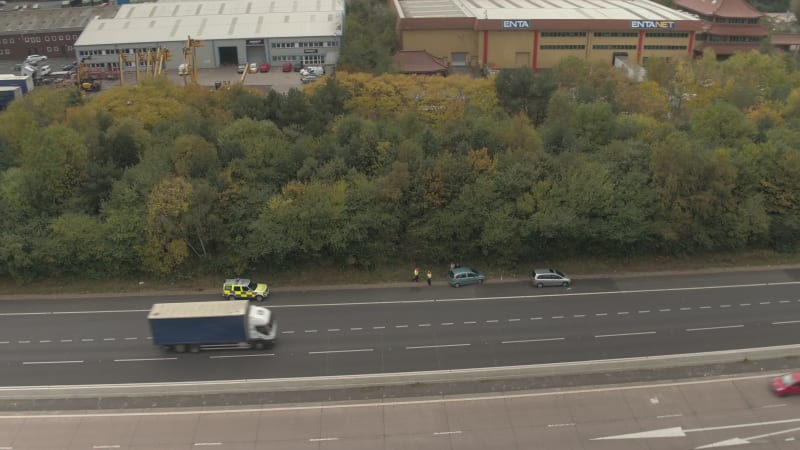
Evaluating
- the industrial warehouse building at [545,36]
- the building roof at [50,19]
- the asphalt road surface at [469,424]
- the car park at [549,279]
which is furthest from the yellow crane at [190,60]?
the asphalt road surface at [469,424]

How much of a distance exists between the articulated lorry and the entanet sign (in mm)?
53895

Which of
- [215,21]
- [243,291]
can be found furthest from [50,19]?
[243,291]

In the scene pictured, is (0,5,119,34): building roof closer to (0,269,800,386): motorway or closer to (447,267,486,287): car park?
(0,269,800,386): motorway

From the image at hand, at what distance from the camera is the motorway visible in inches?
1100

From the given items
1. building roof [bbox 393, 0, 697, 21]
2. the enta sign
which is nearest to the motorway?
the enta sign

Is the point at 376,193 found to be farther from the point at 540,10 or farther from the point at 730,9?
the point at 730,9

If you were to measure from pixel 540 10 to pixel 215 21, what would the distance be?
130 ft

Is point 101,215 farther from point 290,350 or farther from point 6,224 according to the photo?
point 290,350

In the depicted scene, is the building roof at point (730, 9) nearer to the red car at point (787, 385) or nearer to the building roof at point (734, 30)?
the building roof at point (734, 30)

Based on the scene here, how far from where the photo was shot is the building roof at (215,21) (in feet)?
241

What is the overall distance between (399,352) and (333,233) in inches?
342

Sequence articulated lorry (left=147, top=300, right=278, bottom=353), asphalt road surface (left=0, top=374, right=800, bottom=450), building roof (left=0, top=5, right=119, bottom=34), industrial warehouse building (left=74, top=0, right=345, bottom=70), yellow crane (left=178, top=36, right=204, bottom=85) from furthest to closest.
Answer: building roof (left=0, top=5, right=119, bottom=34), industrial warehouse building (left=74, top=0, right=345, bottom=70), yellow crane (left=178, top=36, right=204, bottom=85), articulated lorry (left=147, top=300, right=278, bottom=353), asphalt road surface (left=0, top=374, right=800, bottom=450)

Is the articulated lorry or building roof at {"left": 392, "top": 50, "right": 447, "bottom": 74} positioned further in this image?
building roof at {"left": 392, "top": 50, "right": 447, "bottom": 74}

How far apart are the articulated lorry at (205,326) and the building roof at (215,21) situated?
52.1m
